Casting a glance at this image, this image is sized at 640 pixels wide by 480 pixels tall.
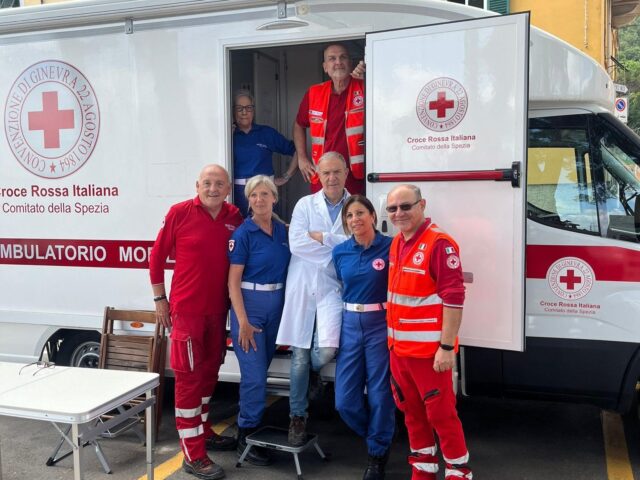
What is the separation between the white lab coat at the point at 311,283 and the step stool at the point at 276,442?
0.57 m

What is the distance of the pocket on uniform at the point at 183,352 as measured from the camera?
12.2 feet

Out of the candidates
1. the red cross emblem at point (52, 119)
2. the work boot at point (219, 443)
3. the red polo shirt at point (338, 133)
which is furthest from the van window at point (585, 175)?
the red cross emblem at point (52, 119)

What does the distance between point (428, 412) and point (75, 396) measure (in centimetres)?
167

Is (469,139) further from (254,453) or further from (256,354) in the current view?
(254,453)

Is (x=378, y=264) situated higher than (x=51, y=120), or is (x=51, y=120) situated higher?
(x=51, y=120)

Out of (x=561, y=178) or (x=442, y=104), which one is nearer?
(x=442, y=104)

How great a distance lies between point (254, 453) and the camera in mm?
3889

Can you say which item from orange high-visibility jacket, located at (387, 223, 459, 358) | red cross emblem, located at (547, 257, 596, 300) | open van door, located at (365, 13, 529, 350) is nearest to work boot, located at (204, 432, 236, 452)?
orange high-visibility jacket, located at (387, 223, 459, 358)

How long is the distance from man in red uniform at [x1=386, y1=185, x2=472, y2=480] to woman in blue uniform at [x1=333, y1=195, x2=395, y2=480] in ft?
0.60

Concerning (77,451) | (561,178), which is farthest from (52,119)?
(561,178)

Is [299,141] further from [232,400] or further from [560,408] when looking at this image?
[560,408]

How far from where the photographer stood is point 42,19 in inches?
170

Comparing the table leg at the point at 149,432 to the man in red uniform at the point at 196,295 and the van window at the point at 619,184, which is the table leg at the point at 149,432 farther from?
the van window at the point at 619,184

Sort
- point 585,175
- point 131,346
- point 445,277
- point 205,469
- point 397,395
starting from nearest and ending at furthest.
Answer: point 445,277 → point 397,395 → point 205,469 → point 585,175 → point 131,346
